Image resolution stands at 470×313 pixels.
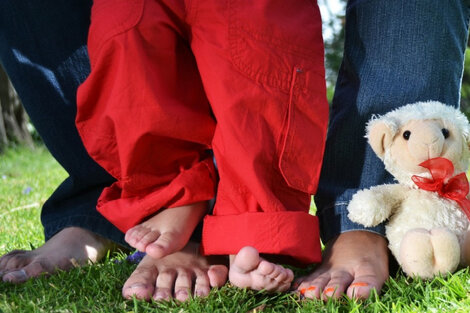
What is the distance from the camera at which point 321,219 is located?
1.56 m

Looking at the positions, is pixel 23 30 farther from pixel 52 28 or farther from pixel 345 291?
pixel 345 291

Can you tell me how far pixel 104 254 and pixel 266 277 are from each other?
0.70m

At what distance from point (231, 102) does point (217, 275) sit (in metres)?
0.39

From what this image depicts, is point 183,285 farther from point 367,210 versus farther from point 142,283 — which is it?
point 367,210

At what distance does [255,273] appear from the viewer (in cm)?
120

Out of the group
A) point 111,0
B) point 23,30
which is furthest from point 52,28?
point 111,0

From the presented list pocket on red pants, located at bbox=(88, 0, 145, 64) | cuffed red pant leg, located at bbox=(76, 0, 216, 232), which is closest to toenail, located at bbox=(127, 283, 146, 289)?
cuffed red pant leg, located at bbox=(76, 0, 216, 232)

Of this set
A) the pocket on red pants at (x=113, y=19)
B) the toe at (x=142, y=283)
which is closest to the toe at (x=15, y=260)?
the toe at (x=142, y=283)

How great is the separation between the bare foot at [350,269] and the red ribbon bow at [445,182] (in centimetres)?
18

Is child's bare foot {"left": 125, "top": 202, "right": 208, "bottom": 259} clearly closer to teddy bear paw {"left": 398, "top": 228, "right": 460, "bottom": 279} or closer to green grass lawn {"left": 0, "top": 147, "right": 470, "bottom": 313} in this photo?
green grass lawn {"left": 0, "top": 147, "right": 470, "bottom": 313}

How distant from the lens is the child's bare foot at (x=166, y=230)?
1.33 metres

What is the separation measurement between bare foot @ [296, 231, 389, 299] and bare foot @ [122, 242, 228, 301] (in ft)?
0.68

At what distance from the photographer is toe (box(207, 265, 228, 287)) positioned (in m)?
1.32

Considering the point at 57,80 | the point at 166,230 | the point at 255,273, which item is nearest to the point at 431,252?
the point at 255,273
